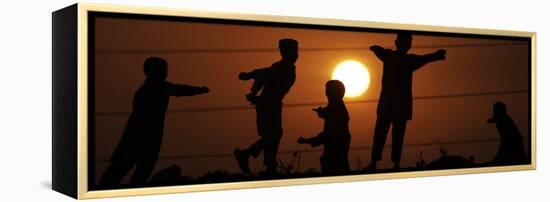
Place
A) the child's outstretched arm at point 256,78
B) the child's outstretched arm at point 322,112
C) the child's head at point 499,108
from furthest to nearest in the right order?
1. the child's head at point 499,108
2. the child's outstretched arm at point 322,112
3. the child's outstretched arm at point 256,78

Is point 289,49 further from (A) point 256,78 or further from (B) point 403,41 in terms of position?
(B) point 403,41

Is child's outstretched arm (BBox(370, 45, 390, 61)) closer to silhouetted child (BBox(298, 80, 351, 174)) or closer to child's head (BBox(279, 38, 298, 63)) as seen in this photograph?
silhouetted child (BBox(298, 80, 351, 174))

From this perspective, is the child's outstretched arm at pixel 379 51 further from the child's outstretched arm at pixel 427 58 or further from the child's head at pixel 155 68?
the child's head at pixel 155 68

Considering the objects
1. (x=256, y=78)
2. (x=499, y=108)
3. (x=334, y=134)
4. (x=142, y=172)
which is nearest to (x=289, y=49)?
(x=256, y=78)

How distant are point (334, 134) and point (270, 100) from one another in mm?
505

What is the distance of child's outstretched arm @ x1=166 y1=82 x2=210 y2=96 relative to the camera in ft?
15.3

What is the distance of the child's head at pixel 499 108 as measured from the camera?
5957 millimetres

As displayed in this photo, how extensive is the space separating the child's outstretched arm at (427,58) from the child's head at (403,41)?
0.10 m

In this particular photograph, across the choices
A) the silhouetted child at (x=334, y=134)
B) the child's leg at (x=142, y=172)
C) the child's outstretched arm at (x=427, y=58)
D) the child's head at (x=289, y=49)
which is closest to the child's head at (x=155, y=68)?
the child's leg at (x=142, y=172)

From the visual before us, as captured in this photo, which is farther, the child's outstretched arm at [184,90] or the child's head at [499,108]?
the child's head at [499,108]

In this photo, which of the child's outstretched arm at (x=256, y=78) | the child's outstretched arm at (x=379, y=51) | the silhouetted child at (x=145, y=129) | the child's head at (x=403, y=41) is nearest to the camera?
the silhouetted child at (x=145, y=129)

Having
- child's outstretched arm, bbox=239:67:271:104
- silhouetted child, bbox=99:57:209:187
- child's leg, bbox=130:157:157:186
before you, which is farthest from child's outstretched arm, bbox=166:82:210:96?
child's leg, bbox=130:157:157:186

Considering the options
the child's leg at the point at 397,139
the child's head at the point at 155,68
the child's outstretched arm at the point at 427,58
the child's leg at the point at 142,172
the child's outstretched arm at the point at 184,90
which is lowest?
the child's leg at the point at 142,172

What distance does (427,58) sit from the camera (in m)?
5.59
